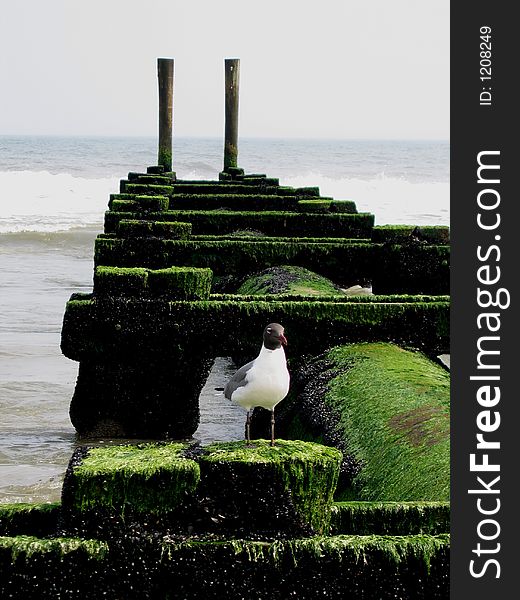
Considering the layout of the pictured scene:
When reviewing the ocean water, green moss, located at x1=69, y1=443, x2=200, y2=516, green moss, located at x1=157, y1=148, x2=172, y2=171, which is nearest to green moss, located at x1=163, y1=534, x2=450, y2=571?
green moss, located at x1=69, y1=443, x2=200, y2=516

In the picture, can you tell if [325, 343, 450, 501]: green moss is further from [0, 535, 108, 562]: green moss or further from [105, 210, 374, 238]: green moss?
[105, 210, 374, 238]: green moss

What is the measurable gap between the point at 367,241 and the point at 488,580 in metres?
6.87

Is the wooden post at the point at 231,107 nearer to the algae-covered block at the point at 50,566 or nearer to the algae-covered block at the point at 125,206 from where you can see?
the algae-covered block at the point at 125,206

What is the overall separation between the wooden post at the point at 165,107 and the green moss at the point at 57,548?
67.0 ft

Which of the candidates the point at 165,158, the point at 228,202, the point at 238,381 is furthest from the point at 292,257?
the point at 165,158

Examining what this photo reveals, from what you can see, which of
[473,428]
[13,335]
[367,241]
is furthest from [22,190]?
[473,428]

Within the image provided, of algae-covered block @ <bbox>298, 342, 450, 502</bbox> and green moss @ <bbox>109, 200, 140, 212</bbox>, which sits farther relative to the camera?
green moss @ <bbox>109, 200, 140, 212</bbox>

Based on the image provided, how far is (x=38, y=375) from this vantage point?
10703 mm

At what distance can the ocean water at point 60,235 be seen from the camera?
8484mm

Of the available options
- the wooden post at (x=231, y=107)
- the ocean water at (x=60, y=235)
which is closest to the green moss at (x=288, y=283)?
the ocean water at (x=60, y=235)

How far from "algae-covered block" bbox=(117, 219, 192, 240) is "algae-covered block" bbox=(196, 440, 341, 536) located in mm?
5513

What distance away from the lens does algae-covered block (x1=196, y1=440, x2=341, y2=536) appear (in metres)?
3.45


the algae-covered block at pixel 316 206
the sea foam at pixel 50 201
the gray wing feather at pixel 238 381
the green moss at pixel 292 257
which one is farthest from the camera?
the sea foam at pixel 50 201

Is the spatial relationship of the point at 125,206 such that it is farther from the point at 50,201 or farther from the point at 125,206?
the point at 50,201
